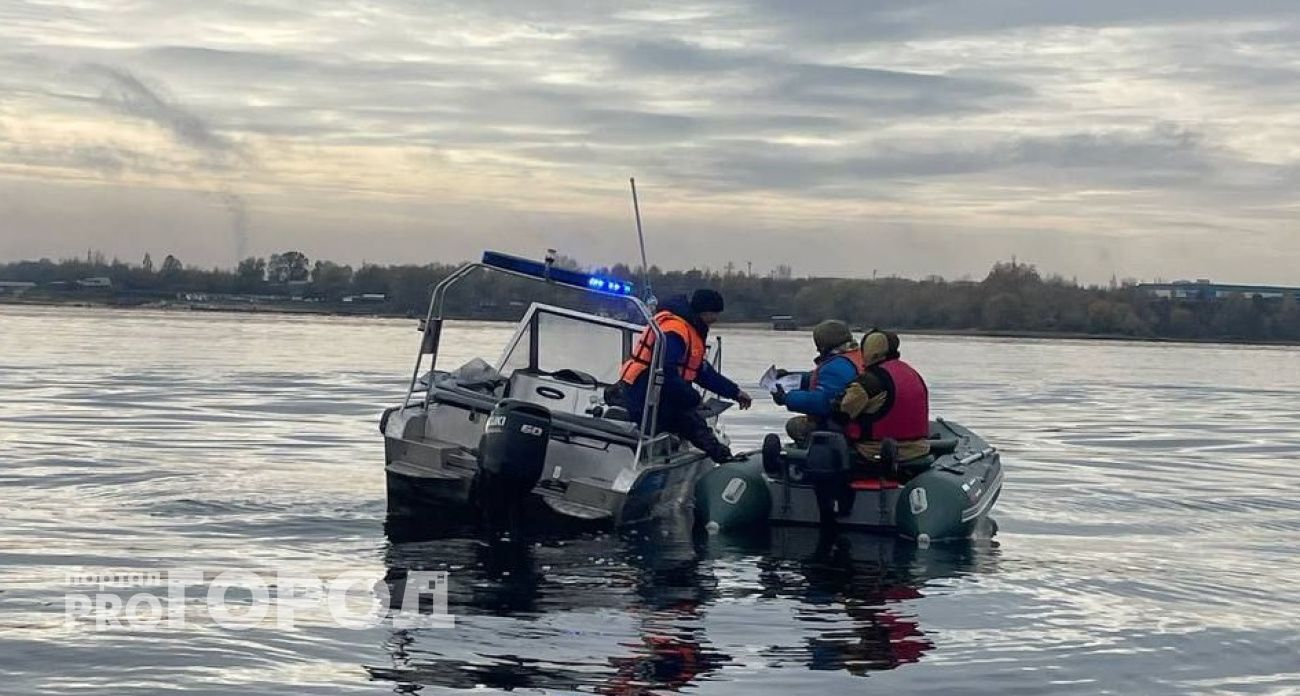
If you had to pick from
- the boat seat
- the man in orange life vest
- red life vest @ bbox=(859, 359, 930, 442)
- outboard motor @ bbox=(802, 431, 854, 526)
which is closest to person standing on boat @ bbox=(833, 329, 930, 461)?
red life vest @ bbox=(859, 359, 930, 442)

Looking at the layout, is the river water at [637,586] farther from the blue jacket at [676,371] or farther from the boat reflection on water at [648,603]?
the blue jacket at [676,371]

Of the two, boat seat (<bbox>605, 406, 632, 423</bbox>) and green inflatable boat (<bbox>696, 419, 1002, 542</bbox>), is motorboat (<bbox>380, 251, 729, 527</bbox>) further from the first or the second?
green inflatable boat (<bbox>696, 419, 1002, 542</bbox>)

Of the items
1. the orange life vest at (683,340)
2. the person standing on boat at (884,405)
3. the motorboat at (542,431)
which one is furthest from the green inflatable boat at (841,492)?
the orange life vest at (683,340)

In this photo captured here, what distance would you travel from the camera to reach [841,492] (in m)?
13.0

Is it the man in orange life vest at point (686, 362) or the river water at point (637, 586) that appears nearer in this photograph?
the river water at point (637, 586)

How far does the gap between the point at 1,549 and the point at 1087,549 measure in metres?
8.97

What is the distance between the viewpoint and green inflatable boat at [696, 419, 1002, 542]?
1273 cm

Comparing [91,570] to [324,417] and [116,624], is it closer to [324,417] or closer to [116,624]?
[116,624]

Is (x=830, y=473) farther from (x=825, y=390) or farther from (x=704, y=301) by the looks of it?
(x=704, y=301)

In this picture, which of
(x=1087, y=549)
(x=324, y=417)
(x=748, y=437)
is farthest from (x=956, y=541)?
(x=324, y=417)

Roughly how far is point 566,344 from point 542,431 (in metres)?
3.29

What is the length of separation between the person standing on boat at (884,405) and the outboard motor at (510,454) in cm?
288

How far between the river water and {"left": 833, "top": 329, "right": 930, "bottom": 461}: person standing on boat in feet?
3.03

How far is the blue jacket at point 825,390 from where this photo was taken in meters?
Result: 13.3
